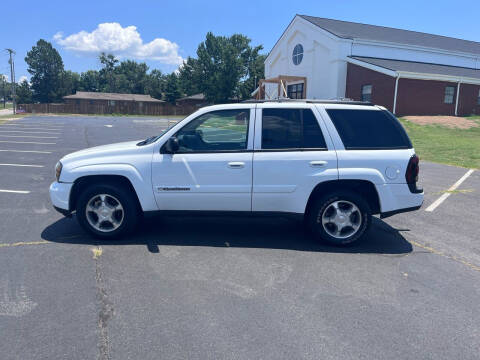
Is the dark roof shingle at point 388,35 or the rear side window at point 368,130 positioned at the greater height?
the dark roof shingle at point 388,35

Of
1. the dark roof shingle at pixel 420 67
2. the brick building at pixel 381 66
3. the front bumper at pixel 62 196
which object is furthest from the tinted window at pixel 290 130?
the dark roof shingle at pixel 420 67

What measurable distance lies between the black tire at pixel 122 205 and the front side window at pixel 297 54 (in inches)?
1249

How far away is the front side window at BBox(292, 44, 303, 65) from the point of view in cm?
3386

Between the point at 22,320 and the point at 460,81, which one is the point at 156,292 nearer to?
the point at 22,320

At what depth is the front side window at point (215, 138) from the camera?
489 cm

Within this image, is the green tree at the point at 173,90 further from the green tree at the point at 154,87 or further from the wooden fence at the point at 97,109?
the wooden fence at the point at 97,109

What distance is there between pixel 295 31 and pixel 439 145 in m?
21.7

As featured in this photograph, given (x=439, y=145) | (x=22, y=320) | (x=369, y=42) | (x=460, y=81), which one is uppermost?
(x=369, y=42)

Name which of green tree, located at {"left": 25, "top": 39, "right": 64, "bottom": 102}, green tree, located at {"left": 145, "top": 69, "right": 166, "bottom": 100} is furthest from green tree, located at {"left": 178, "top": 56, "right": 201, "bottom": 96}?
green tree, located at {"left": 25, "top": 39, "right": 64, "bottom": 102}

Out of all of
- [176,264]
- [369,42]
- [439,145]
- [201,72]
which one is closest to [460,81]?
[369,42]

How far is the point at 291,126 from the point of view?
16.1ft

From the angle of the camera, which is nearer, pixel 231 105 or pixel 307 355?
→ pixel 307 355

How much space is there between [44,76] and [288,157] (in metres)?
97.8

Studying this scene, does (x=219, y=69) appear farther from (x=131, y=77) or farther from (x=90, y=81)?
(x=90, y=81)
